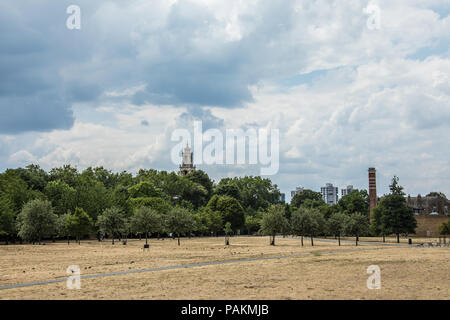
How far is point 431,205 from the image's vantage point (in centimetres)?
11250

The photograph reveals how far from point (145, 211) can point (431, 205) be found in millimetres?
74900

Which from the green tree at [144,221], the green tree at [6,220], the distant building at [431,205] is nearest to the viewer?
the green tree at [6,220]

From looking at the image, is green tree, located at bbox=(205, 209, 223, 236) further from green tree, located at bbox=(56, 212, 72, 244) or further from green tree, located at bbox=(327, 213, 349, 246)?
green tree, located at bbox=(327, 213, 349, 246)

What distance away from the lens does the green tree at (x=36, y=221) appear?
2901 inches

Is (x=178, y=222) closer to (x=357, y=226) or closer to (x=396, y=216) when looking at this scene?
(x=357, y=226)

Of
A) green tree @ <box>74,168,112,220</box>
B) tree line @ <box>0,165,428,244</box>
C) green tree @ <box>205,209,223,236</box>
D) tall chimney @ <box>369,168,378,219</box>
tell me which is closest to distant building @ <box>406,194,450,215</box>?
tall chimney @ <box>369,168,378,219</box>

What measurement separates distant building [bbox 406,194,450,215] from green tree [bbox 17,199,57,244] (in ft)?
285

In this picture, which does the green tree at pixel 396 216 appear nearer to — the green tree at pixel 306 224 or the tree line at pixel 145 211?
the tree line at pixel 145 211

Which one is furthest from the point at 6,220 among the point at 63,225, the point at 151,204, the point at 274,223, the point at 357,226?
the point at 357,226

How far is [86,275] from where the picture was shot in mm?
28328

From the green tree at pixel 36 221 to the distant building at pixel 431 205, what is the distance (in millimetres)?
86955

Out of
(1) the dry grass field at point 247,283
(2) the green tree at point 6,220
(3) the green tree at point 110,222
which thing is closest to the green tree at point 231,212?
(3) the green tree at point 110,222
